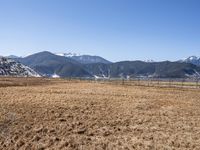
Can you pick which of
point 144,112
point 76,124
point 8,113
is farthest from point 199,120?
point 8,113

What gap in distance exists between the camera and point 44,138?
19.0m

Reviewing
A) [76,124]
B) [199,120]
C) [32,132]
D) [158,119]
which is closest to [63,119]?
[76,124]

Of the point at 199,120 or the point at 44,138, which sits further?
the point at 199,120

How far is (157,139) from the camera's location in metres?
19.3

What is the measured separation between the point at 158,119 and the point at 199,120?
2.86 metres

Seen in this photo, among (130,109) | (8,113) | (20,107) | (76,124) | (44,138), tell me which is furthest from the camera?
(130,109)

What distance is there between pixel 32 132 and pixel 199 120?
11793mm

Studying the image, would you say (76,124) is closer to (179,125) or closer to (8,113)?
(8,113)

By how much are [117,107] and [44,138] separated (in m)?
11.3

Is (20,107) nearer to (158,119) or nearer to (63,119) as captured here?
(63,119)

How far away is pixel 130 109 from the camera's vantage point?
1128 inches

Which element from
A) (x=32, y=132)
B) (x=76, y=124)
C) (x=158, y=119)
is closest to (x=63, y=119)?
(x=76, y=124)

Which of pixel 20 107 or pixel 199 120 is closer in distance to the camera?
pixel 199 120

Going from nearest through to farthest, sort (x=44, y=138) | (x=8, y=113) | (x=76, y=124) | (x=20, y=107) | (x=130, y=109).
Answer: (x=44, y=138), (x=76, y=124), (x=8, y=113), (x=20, y=107), (x=130, y=109)
